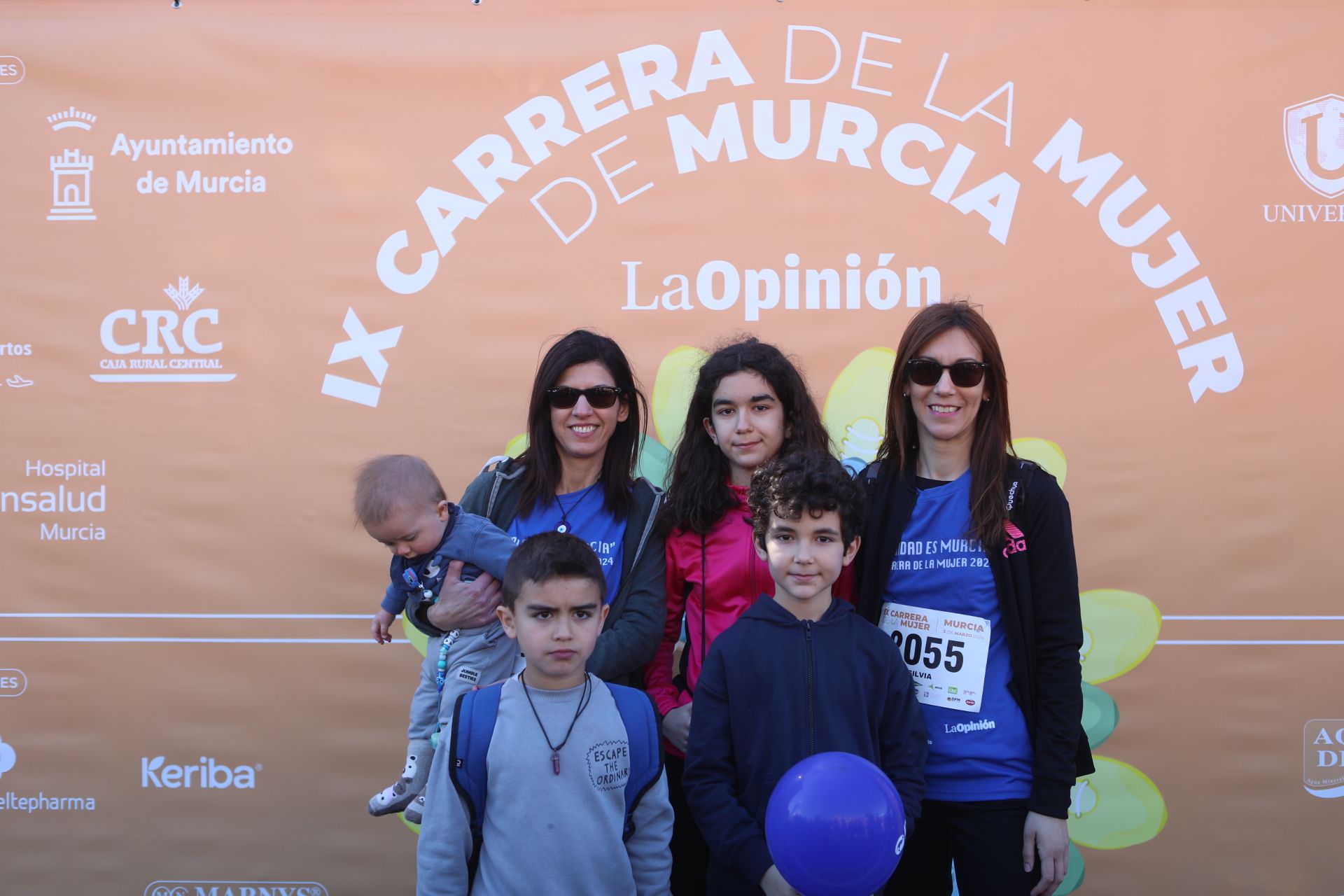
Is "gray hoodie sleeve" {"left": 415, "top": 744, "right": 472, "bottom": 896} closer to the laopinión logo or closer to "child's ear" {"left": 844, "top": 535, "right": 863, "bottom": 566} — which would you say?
"child's ear" {"left": 844, "top": 535, "right": 863, "bottom": 566}

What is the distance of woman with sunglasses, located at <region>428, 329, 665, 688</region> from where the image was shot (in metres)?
2.23

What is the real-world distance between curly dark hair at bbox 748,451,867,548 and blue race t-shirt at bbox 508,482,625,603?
41 cm

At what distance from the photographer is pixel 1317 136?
3.13 metres

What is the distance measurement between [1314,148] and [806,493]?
2.45 metres

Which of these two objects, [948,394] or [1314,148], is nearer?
[948,394]

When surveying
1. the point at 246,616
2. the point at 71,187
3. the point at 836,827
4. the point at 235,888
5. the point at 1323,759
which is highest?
the point at 71,187

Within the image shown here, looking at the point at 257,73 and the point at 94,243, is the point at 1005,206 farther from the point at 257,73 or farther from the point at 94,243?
the point at 94,243

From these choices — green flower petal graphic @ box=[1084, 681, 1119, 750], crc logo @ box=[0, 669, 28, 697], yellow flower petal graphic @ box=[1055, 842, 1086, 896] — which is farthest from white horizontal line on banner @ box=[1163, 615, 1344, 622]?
crc logo @ box=[0, 669, 28, 697]

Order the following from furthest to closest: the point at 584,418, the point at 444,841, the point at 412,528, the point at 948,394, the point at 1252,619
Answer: the point at 1252,619 < the point at 584,418 < the point at 412,528 < the point at 948,394 < the point at 444,841

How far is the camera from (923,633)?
206 cm

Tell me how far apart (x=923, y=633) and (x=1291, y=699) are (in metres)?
1.86

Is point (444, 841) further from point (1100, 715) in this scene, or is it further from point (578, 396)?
point (1100, 715)

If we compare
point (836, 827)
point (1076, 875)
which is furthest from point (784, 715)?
point (1076, 875)

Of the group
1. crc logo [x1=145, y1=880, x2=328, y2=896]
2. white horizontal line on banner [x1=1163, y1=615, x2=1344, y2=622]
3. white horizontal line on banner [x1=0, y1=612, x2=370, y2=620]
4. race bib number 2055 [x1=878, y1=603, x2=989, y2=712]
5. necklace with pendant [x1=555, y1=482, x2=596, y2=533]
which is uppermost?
necklace with pendant [x1=555, y1=482, x2=596, y2=533]
